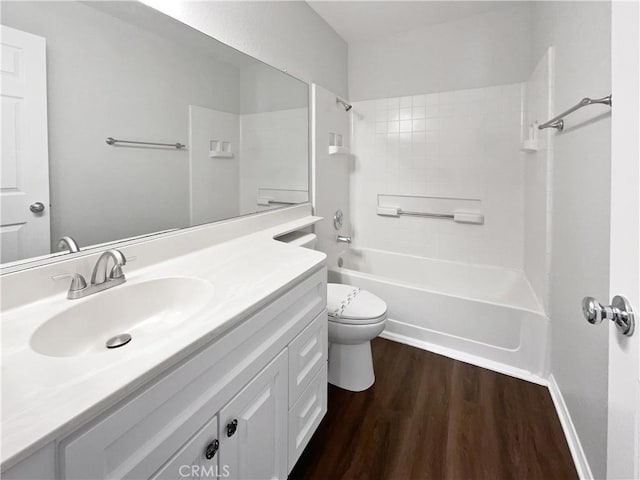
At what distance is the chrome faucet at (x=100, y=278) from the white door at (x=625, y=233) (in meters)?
1.15

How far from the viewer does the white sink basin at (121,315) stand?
2.63ft

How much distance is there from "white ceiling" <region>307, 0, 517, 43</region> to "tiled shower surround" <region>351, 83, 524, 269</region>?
521 millimetres

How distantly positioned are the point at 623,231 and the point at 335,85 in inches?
99.7

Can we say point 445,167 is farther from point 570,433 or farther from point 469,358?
point 570,433

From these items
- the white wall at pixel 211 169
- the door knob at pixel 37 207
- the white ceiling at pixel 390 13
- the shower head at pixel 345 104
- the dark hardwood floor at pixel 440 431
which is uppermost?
the white ceiling at pixel 390 13

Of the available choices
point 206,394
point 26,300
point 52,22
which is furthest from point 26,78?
point 206,394

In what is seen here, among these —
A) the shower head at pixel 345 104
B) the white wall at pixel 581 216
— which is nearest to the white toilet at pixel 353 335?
the white wall at pixel 581 216

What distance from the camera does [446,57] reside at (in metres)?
2.54

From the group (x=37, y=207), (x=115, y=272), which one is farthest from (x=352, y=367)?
(x=37, y=207)

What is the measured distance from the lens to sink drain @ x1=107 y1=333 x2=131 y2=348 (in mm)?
891

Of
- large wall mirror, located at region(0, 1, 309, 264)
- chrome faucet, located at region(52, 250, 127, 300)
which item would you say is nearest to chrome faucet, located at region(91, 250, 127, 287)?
chrome faucet, located at region(52, 250, 127, 300)

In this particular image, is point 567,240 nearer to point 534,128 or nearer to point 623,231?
point 534,128

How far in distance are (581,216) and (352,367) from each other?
1.25 m

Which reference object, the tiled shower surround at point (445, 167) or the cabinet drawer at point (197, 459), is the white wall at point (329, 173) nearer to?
the tiled shower surround at point (445, 167)
